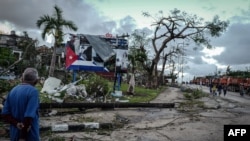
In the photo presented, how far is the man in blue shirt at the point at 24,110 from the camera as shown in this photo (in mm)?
4473

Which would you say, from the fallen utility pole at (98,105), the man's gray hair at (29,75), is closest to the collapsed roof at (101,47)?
the fallen utility pole at (98,105)

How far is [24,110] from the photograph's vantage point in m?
4.61

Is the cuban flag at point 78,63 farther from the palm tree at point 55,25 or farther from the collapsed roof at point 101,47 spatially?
the palm tree at point 55,25

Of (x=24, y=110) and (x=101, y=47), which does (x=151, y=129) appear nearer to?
(x=24, y=110)

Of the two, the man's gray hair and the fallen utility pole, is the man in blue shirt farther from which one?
the fallen utility pole

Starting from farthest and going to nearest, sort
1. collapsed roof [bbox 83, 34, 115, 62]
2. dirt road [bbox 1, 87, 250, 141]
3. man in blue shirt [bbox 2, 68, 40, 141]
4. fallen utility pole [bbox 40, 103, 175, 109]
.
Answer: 1. collapsed roof [bbox 83, 34, 115, 62]
2. fallen utility pole [bbox 40, 103, 175, 109]
3. dirt road [bbox 1, 87, 250, 141]
4. man in blue shirt [bbox 2, 68, 40, 141]

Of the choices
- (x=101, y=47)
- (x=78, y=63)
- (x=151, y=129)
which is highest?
(x=101, y=47)

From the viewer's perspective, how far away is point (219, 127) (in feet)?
37.2

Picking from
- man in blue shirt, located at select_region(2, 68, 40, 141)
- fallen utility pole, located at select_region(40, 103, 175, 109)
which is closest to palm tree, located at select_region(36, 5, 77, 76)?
fallen utility pole, located at select_region(40, 103, 175, 109)

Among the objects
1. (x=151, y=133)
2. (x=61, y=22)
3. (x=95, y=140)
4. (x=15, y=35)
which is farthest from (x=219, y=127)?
(x=15, y=35)

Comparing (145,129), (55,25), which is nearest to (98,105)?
(145,129)

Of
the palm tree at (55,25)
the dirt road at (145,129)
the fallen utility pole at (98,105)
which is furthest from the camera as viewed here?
the palm tree at (55,25)

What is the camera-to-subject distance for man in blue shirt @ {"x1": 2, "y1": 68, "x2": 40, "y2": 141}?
4473 millimetres

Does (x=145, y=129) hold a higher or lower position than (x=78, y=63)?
lower
